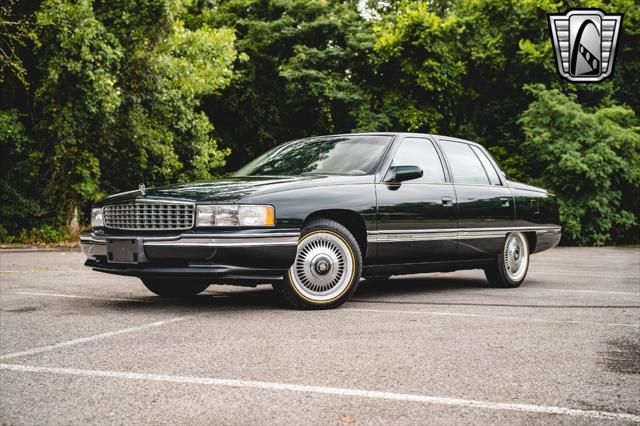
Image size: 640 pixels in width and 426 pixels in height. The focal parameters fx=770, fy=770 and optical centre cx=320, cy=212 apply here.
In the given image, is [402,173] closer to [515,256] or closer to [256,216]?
[256,216]

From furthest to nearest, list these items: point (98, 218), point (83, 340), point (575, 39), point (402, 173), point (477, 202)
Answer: point (575, 39) < point (477, 202) < point (402, 173) < point (98, 218) < point (83, 340)

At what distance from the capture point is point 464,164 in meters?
8.58

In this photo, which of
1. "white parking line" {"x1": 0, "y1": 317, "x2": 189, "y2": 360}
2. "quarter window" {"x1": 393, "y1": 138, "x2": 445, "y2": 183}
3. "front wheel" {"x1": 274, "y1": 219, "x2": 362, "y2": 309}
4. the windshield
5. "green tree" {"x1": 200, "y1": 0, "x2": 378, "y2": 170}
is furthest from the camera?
"green tree" {"x1": 200, "y1": 0, "x2": 378, "y2": 170}

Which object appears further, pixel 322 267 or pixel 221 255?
pixel 322 267

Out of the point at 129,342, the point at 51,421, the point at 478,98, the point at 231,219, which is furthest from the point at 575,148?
the point at 51,421

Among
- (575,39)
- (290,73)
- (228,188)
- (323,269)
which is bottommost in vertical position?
(323,269)

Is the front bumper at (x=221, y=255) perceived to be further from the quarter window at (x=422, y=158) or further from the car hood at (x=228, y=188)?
the quarter window at (x=422, y=158)

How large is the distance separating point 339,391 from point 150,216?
3139mm

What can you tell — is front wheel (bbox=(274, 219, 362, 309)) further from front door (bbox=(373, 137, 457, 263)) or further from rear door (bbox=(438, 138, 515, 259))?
rear door (bbox=(438, 138, 515, 259))

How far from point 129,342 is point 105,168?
16.9 metres

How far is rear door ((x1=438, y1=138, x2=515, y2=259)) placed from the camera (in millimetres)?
8148

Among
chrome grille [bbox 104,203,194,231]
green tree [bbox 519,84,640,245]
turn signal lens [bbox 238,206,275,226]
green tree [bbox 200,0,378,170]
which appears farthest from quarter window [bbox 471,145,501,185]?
green tree [bbox 200,0,378,170]

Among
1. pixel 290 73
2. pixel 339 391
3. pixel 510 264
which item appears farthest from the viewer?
pixel 290 73

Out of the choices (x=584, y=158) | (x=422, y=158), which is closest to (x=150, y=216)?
(x=422, y=158)
